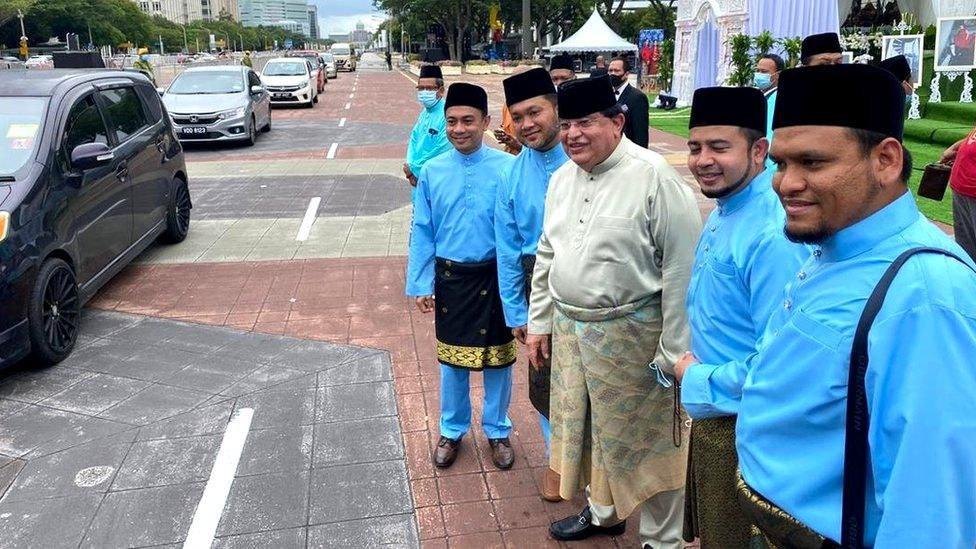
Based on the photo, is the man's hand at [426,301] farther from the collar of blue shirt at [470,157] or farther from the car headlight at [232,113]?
the car headlight at [232,113]

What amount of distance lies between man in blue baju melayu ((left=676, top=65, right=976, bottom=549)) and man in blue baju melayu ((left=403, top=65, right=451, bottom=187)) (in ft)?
15.0

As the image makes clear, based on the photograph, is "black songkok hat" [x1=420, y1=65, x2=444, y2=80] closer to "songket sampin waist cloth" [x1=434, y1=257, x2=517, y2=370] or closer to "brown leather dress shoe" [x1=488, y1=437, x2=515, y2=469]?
"songket sampin waist cloth" [x1=434, y1=257, x2=517, y2=370]

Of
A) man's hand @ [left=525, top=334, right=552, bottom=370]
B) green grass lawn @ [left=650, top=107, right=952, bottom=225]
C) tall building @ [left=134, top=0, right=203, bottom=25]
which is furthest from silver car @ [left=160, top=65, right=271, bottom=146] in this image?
tall building @ [left=134, top=0, right=203, bottom=25]

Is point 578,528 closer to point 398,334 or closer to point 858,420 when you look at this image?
point 858,420

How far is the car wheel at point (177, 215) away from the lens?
26.0ft

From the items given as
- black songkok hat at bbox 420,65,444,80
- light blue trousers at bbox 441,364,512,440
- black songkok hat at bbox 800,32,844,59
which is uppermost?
black songkok hat at bbox 800,32,844,59

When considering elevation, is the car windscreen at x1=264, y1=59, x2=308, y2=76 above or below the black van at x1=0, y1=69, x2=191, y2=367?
above

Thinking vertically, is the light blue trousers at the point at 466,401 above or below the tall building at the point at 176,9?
below

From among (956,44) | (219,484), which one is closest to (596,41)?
(956,44)

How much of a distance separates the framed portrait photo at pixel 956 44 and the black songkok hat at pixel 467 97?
1426 cm

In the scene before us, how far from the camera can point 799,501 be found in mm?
1585

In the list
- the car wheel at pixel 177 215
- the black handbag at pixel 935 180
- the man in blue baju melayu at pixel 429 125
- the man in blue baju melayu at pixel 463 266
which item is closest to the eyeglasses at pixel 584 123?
the man in blue baju melayu at pixel 463 266

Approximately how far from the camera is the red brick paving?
3404mm

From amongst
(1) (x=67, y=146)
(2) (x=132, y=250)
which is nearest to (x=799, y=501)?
(1) (x=67, y=146)
